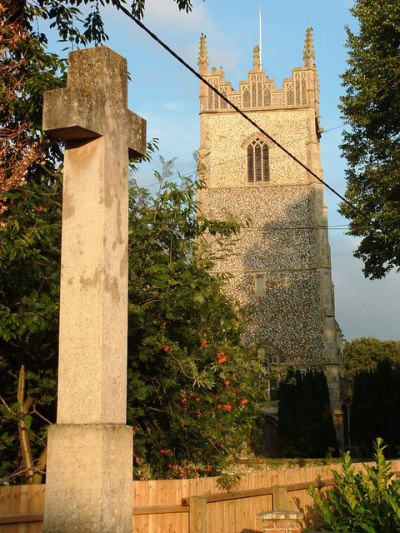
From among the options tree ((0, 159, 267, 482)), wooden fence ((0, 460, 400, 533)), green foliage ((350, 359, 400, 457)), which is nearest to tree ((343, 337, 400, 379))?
green foliage ((350, 359, 400, 457))

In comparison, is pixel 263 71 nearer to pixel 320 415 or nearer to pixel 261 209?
pixel 261 209

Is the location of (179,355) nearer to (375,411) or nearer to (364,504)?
(364,504)

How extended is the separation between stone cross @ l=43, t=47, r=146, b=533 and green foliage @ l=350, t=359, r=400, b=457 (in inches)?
1143

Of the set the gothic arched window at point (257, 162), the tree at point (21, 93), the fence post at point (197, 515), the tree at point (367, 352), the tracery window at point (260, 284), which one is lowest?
the fence post at point (197, 515)

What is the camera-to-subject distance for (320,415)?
35969mm

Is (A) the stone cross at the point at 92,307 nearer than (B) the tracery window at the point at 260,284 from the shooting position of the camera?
Yes

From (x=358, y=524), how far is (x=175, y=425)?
3.08 metres

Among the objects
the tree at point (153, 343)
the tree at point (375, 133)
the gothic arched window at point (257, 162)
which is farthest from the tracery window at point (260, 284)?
Result: the tree at point (153, 343)

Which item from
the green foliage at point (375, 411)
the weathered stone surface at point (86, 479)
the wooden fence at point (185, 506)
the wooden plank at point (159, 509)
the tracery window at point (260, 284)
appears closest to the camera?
the weathered stone surface at point (86, 479)

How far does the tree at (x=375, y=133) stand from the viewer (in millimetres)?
20734

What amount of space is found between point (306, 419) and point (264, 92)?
67.4ft

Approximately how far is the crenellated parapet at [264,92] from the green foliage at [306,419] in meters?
17.3

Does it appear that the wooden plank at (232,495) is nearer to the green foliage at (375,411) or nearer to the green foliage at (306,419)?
the green foliage at (375,411)

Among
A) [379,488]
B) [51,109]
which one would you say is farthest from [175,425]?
[51,109]
